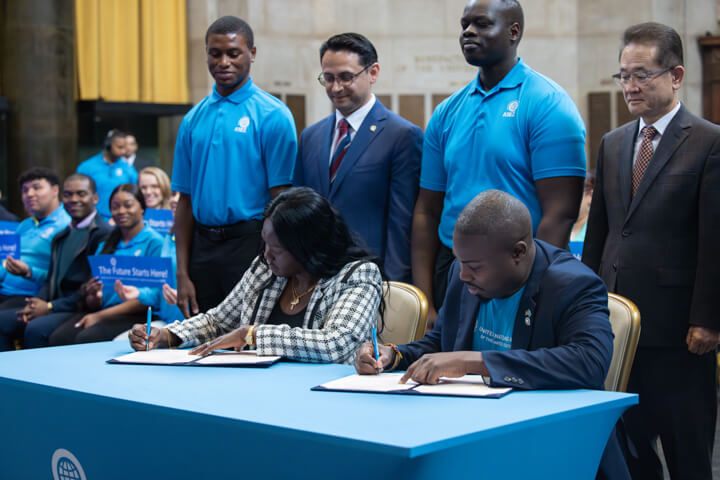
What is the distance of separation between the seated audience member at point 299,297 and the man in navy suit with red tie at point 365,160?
1.88ft

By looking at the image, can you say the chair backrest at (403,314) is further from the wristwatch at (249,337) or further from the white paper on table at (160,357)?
the white paper on table at (160,357)

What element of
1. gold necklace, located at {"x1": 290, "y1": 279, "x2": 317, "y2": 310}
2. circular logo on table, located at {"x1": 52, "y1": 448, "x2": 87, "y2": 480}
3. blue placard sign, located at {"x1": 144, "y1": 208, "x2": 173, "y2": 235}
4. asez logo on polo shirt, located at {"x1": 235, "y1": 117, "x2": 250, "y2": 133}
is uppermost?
asez logo on polo shirt, located at {"x1": 235, "y1": 117, "x2": 250, "y2": 133}

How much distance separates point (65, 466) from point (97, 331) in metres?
2.59

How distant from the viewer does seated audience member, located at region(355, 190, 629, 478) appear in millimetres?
2285

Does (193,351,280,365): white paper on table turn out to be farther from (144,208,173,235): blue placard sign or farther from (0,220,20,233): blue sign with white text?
(0,220,20,233): blue sign with white text

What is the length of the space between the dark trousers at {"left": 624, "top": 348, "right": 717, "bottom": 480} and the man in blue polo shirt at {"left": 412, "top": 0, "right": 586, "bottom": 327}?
548mm

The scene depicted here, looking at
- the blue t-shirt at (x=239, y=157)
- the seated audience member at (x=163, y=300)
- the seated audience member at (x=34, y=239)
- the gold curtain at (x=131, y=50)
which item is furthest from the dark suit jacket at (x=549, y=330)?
the gold curtain at (x=131, y=50)

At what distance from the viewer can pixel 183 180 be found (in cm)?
429

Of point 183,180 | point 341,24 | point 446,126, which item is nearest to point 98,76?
point 341,24

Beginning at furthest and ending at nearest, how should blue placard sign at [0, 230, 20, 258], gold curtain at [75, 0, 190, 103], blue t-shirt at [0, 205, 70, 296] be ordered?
gold curtain at [75, 0, 190, 103]
blue t-shirt at [0, 205, 70, 296]
blue placard sign at [0, 230, 20, 258]

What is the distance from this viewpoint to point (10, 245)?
236 inches

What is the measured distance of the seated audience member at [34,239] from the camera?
613 cm

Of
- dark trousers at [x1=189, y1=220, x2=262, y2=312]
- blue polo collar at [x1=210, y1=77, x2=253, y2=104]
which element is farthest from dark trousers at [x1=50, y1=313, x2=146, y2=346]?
blue polo collar at [x1=210, y1=77, x2=253, y2=104]

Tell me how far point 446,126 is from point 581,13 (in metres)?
8.52
